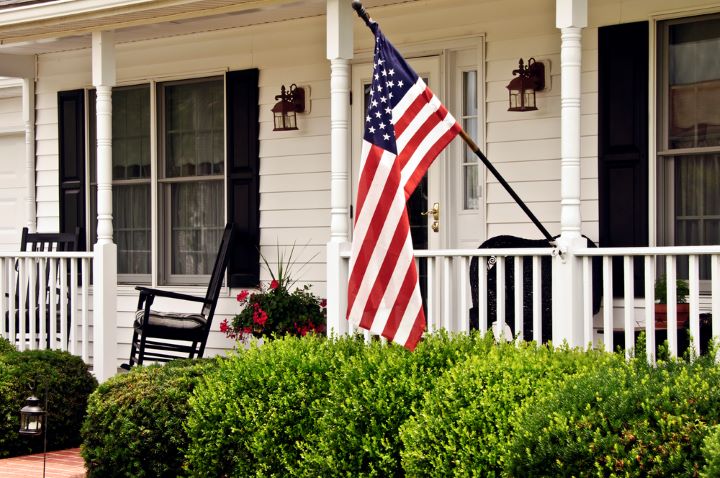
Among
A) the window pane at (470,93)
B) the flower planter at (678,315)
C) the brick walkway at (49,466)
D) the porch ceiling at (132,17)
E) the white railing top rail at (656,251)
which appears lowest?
the brick walkway at (49,466)

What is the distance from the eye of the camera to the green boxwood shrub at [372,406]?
5859mm

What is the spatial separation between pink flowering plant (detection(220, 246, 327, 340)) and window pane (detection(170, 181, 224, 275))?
1.02 m

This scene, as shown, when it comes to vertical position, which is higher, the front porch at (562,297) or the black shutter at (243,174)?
the black shutter at (243,174)

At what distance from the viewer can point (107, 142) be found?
30.1ft

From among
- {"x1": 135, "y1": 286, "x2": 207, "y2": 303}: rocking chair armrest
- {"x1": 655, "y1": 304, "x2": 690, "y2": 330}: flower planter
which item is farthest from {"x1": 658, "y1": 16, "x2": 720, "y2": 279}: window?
{"x1": 135, "y1": 286, "x2": 207, "y2": 303}: rocking chair armrest

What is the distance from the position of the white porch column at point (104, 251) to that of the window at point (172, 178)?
119 cm

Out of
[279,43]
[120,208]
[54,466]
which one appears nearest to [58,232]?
[120,208]

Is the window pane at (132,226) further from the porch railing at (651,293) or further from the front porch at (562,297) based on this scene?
the porch railing at (651,293)

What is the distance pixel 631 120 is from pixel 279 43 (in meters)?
3.34

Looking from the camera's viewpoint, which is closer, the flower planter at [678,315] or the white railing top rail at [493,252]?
the white railing top rail at [493,252]

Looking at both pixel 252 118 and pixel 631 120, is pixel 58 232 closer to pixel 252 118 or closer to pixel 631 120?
pixel 252 118

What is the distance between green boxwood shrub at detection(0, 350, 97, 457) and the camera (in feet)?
26.4

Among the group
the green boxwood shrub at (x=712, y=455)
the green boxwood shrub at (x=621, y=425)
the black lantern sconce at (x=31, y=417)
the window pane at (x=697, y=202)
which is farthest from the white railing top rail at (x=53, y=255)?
the green boxwood shrub at (x=712, y=455)

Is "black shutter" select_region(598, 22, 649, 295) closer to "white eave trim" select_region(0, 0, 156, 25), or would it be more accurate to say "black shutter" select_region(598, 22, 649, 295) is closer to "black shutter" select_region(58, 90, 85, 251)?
"white eave trim" select_region(0, 0, 156, 25)
